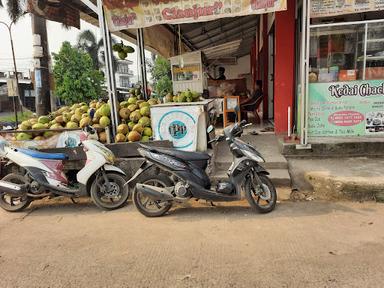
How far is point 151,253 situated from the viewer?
10.5ft

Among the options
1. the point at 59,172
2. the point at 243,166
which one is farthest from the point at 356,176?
the point at 59,172

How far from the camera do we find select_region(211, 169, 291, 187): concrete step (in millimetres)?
4836

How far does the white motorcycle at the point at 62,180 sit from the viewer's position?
175 inches

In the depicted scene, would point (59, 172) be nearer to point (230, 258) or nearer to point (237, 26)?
point (230, 258)

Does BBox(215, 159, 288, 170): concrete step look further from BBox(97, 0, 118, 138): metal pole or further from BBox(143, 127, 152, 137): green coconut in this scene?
BBox(97, 0, 118, 138): metal pole

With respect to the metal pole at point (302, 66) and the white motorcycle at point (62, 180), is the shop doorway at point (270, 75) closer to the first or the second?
the metal pole at point (302, 66)

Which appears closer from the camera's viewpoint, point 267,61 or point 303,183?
point 303,183

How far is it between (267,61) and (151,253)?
27.2 ft

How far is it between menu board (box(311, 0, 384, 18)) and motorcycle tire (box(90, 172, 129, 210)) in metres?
3.90

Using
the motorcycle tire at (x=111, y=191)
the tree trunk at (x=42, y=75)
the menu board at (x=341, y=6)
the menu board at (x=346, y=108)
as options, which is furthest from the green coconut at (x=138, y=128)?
the tree trunk at (x=42, y=75)

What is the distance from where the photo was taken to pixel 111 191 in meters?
4.50

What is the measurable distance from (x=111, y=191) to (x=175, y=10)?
2815 mm

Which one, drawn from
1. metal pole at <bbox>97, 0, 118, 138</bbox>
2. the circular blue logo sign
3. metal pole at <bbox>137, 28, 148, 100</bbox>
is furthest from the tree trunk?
the circular blue logo sign

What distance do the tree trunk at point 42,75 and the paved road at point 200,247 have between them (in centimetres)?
402
